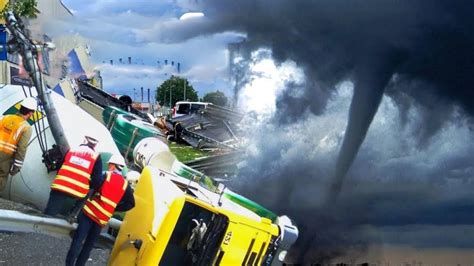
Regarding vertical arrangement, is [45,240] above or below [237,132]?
below

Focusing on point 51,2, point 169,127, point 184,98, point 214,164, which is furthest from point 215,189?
point 184,98

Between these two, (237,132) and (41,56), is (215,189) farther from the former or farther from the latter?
(237,132)

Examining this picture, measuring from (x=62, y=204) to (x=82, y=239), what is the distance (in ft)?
1.73

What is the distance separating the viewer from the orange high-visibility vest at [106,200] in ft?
29.2

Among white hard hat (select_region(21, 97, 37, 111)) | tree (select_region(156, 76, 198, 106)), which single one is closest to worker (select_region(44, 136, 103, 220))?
white hard hat (select_region(21, 97, 37, 111))

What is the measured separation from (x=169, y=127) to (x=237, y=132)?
100 inches

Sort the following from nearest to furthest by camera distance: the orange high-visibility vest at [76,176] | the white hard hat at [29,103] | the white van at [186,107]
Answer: the orange high-visibility vest at [76,176], the white hard hat at [29,103], the white van at [186,107]

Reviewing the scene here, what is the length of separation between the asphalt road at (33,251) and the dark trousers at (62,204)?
2.60 metres

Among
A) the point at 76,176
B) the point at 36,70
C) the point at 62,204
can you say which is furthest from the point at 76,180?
the point at 36,70

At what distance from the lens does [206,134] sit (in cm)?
2514

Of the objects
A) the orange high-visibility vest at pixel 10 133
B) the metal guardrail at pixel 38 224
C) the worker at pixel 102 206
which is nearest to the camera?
the metal guardrail at pixel 38 224

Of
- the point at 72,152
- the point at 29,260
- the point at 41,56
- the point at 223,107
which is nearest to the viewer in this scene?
the point at 72,152

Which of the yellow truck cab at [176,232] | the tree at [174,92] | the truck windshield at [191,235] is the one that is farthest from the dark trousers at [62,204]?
the tree at [174,92]

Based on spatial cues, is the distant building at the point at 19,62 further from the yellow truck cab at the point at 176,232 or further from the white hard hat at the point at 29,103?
the yellow truck cab at the point at 176,232
